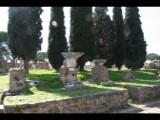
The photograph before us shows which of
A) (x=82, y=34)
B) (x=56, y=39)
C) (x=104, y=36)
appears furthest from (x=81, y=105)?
(x=104, y=36)

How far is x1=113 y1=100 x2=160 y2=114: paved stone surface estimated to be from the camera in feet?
41.6

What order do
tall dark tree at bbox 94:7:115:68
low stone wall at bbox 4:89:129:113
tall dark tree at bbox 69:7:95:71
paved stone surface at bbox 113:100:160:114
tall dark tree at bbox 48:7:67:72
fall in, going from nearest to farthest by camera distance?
low stone wall at bbox 4:89:129:113, paved stone surface at bbox 113:100:160:114, tall dark tree at bbox 69:7:95:71, tall dark tree at bbox 48:7:67:72, tall dark tree at bbox 94:7:115:68

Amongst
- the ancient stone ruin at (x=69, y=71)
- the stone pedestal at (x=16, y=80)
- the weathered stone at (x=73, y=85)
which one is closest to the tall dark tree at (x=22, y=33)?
the ancient stone ruin at (x=69, y=71)

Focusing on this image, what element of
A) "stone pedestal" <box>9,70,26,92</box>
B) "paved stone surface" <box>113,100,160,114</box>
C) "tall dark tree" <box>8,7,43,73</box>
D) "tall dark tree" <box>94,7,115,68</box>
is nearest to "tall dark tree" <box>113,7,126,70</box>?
"tall dark tree" <box>94,7,115,68</box>

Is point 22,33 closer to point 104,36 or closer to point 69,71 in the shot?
point 69,71

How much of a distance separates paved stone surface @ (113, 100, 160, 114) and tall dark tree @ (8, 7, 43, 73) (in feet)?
37.4

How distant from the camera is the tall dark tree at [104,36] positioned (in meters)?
27.8

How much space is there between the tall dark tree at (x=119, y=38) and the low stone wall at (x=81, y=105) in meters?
15.6

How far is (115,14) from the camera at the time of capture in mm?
30188

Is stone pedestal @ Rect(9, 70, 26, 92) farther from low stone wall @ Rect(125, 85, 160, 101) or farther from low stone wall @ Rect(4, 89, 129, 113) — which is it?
low stone wall @ Rect(125, 85, 160, 101)

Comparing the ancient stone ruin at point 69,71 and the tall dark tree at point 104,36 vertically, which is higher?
the tall dark tree at point 104,36

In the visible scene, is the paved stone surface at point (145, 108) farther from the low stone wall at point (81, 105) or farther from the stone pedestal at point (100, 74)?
the stone pedestal at point (100, 74)
